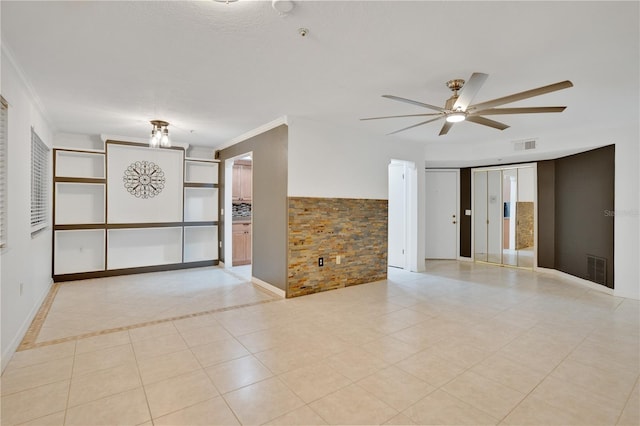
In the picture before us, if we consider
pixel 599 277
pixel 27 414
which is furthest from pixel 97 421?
pixel 599 277

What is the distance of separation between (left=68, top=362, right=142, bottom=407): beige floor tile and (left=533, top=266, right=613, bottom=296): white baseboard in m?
6.05

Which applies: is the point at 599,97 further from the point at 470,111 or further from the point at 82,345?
the point at 82,345

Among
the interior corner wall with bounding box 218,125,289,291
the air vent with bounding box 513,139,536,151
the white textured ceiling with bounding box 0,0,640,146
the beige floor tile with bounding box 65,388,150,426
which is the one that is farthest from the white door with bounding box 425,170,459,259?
the beige floor tile with bounding box 65,388,150,426

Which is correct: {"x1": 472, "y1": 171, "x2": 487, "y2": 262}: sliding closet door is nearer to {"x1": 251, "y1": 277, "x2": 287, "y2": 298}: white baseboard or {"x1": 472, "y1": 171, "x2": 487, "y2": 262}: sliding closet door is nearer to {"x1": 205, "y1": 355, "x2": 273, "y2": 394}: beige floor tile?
{"x1": 251, "y1": 277, "x2": 287, "y2": 298}: white baseboard

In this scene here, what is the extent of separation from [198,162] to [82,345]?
4347 millimetres

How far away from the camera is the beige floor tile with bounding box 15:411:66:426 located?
186cm

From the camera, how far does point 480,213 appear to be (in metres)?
7.41

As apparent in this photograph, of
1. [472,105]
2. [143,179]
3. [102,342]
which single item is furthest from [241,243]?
[472,105]

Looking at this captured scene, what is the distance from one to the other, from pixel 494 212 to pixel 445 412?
637 centimetres

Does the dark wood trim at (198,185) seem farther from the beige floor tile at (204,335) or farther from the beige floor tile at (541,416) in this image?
the beige floor tile at (541,416)

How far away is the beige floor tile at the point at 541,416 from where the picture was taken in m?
1.90

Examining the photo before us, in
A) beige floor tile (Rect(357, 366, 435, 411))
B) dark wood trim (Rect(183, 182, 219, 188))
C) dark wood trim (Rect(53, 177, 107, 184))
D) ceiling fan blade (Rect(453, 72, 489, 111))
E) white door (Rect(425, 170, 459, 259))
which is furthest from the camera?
white door (Rect(425, 170, 459, 259))

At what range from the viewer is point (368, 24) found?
85.0 inches

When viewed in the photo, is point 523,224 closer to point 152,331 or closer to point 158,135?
point 158,135
